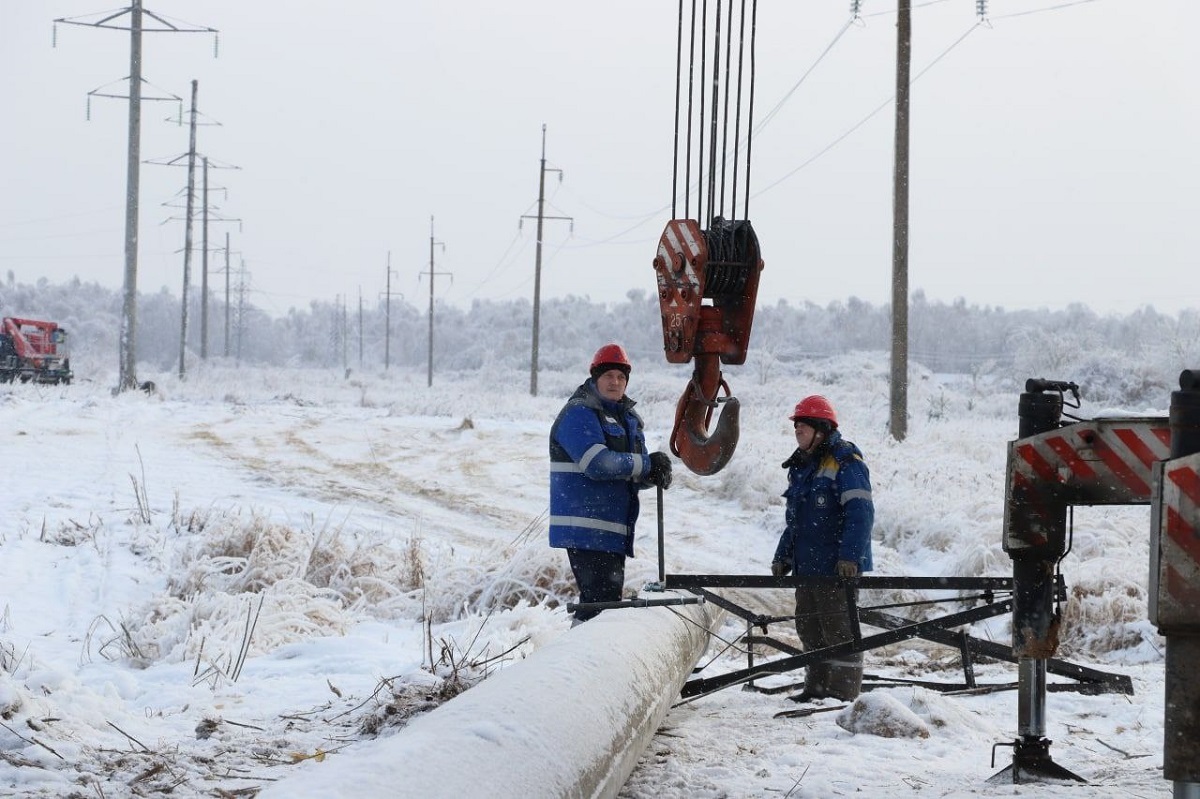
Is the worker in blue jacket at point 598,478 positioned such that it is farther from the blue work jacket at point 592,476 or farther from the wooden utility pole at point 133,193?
the wooden utility pole at point 133,193

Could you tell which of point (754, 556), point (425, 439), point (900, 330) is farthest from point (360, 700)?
point (425, 439)

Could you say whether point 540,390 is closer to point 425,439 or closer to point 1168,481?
point 425,439

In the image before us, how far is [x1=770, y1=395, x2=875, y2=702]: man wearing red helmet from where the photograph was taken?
5824mm

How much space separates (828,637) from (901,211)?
1105 cm

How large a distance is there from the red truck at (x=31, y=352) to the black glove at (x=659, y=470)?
35048 mm

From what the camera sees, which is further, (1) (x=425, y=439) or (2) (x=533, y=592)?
(1) (x=425, y=439)

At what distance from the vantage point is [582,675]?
3.76 metres

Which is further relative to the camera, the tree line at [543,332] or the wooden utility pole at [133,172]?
the tree line at [543,332]

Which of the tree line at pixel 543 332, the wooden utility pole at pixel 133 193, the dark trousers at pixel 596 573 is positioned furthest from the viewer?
the tree line at pixel 543 332

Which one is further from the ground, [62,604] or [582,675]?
[582,675]

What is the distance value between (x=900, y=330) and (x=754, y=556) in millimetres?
5689

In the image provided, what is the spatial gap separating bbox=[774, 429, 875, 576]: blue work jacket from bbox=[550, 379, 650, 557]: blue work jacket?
90 centimetres

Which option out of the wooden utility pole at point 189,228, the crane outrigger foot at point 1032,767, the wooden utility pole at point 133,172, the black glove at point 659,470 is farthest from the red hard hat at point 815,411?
the wooden utility pole at point 189,228

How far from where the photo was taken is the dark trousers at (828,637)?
5.53 metres
